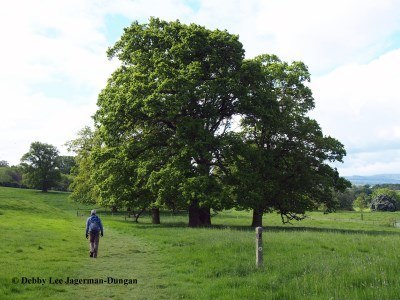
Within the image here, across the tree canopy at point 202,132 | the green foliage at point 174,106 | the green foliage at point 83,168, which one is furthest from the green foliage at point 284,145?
the green foliage at point 83,168

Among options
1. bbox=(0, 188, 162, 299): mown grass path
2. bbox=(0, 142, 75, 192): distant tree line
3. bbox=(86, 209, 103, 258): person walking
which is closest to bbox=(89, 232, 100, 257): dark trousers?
bbox=(86, 209, 103, 258): person walking

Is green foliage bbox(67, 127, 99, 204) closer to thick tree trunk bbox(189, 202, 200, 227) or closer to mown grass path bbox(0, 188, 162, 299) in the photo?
thick tree trunk bbox(189, 202, 200, 227)

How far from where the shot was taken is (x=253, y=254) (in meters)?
15.3

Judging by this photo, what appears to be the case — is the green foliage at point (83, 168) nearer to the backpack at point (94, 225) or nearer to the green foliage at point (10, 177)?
the backpack at point (94, 225)

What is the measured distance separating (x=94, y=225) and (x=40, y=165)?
100 meters

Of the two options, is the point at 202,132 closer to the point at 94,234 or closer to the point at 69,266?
the point at 94,234

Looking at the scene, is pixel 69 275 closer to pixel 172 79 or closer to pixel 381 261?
pixel 381 261

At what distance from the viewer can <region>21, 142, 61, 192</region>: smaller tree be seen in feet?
352

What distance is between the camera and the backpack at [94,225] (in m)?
17.3

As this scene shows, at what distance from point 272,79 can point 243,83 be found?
6.33 m

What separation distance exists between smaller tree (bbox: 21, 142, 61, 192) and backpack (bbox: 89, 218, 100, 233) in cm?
9790

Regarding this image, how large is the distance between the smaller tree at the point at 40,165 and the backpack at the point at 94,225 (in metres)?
97.9

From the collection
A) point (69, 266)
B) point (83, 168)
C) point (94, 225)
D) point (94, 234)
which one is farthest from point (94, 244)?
point (83, 168)

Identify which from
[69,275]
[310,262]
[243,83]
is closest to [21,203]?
[243,83]
